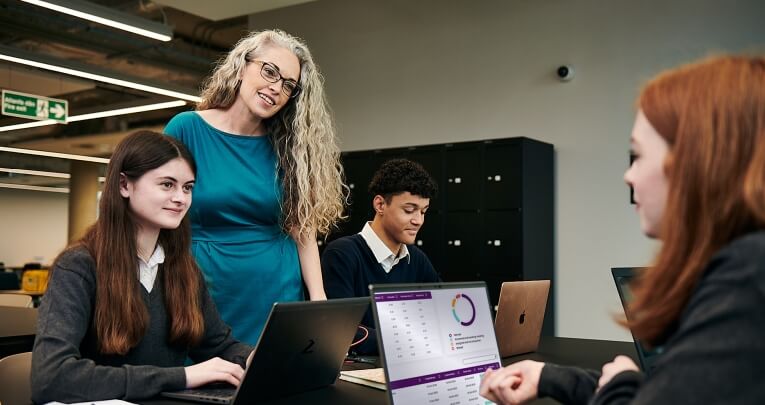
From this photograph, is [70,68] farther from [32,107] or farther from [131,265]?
[131,265]

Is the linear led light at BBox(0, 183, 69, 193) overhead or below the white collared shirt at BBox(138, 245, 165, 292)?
overhead

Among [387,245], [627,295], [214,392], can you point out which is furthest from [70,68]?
[627,295]

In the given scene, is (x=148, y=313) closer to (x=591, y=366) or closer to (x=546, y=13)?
(x=591, y=366)

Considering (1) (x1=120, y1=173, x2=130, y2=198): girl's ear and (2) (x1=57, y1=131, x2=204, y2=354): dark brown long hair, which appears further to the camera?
(1) (x1=120, y1=173, x2=130, y2=198): girl's ear

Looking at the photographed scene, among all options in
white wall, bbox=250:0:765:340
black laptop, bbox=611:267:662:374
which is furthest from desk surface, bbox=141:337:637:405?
white wall, bbox=250:0:765:340

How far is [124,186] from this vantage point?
177cm

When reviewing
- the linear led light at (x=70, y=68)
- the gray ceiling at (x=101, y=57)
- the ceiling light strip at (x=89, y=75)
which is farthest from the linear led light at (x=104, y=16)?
the gray ceiling at (x=101, y=57)

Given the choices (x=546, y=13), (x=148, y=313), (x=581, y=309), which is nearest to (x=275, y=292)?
(x=148, y=313)

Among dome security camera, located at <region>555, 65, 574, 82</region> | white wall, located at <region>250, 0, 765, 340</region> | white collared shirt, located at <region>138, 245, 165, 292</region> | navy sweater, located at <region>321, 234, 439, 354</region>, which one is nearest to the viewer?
white collared shirt, located at <region>138, 245, 165, 292</region>

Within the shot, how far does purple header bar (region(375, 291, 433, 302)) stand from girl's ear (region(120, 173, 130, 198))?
83cm

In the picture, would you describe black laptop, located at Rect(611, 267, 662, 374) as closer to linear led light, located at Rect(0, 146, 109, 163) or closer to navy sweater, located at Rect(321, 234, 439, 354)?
navy sweater, located at Rect(321, 234, 439, 354)

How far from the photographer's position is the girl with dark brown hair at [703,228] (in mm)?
711

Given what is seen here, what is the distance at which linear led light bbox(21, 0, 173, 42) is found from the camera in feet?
15.6

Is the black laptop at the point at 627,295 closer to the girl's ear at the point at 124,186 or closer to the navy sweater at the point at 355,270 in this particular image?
the navy sweater at the point at 355,270
